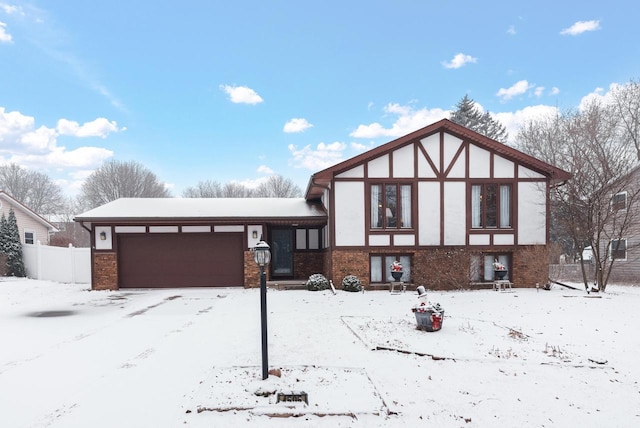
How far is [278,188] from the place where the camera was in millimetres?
49125

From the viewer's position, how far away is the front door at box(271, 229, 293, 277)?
1580 cm

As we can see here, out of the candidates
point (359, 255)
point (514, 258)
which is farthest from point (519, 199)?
point (359, 255)

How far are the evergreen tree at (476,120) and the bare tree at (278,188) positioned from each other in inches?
875

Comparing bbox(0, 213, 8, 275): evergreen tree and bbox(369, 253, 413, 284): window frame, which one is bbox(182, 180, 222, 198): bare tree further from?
bbox(369, 253, 413, 284): window frame

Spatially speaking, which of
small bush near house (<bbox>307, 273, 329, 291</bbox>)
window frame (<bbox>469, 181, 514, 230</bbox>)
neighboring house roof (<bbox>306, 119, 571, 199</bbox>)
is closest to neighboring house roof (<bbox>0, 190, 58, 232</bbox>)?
neighboring house roof (<bbox>306, 119, 571, 199</bbox>)

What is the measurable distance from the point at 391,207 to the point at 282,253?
5.54 metres

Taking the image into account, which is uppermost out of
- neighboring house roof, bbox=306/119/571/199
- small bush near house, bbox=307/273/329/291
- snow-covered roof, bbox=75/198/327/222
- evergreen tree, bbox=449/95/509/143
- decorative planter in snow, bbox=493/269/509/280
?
evergreen tree, bbox=449/95/509/143

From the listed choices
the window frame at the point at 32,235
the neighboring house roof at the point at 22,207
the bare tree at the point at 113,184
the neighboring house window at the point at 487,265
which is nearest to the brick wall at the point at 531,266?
the neighboring house window at the point at 487,265

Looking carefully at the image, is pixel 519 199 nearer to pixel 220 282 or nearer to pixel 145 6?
pixel 220 282

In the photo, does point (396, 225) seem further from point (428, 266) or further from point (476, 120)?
point (476, 120)

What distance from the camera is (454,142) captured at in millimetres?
13352

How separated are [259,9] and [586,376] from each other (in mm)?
14205

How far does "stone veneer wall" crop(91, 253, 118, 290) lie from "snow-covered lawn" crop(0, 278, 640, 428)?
12.5ft

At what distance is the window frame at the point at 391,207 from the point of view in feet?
43.3
